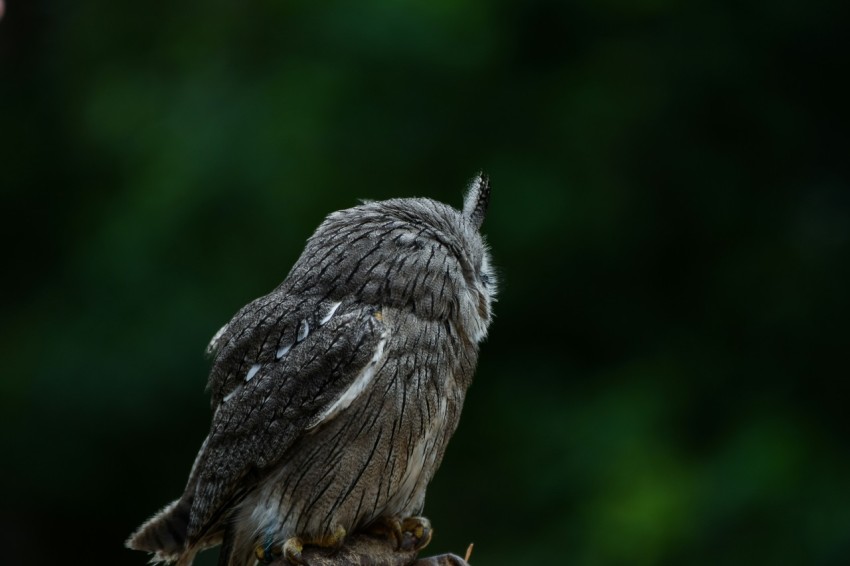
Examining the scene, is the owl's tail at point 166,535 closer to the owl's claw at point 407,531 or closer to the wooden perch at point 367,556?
the wooden perch at point 367,556

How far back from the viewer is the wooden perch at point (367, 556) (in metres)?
3.26

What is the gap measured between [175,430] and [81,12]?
10.2 ft

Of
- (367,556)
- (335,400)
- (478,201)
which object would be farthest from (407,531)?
(478,201)

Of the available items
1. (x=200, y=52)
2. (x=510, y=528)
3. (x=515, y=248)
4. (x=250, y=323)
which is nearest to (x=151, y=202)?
(x=200, y=52)

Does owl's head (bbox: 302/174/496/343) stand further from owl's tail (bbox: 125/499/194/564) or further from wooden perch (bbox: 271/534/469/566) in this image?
owl's tail (bbox: 125/499/194/564)

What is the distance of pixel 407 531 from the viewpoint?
3.53 meters

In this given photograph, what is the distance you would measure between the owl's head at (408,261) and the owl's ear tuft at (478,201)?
0.25 meters

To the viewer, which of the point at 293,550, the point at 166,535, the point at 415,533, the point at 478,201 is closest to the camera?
the point at 293,550

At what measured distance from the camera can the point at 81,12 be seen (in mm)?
8328

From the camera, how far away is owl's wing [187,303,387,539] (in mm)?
3324

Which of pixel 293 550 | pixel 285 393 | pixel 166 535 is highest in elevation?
pixel 285 393

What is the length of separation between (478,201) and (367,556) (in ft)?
4.00

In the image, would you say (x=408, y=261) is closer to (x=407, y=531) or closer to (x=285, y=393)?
(x=285, y=393)

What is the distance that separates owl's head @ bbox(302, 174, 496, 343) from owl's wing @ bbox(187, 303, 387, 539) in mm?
80
